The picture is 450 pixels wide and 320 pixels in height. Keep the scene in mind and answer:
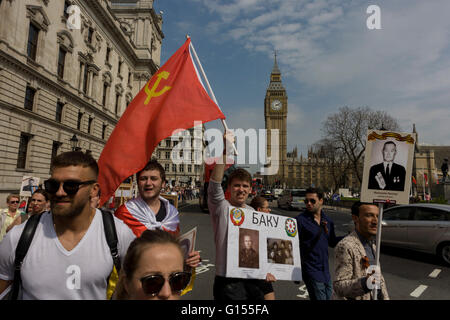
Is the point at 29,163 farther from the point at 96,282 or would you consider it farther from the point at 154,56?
the point at 154,56

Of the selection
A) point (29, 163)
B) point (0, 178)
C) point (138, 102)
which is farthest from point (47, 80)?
point (138, 102)

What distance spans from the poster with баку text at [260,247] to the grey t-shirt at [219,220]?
0.18 feet

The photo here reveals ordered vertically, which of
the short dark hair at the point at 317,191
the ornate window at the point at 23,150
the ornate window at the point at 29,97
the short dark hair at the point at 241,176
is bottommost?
the short dark hair at the point at 317,191

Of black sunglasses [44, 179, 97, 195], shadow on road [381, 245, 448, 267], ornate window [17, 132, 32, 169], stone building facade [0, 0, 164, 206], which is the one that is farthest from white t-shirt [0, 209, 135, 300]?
ornate window [17, 132, 32, 169]

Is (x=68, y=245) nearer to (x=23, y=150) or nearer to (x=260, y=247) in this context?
(x=260, y=247)

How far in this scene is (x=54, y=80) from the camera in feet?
72.9

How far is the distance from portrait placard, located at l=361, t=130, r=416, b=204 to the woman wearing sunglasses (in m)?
2.16

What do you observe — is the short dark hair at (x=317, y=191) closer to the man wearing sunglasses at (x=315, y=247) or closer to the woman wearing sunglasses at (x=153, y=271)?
the man wearing sunglasses at (x=315, y=247)

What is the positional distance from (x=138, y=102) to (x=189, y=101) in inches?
25.5

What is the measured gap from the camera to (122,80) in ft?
120

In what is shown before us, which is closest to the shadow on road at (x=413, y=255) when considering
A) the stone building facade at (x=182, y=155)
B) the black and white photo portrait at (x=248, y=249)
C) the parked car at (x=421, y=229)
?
the parked car at (x=421, y=229)

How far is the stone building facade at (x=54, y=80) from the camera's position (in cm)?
1761

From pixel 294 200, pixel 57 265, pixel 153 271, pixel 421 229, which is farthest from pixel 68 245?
pixel 294 200

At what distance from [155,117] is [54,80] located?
23818 mm
